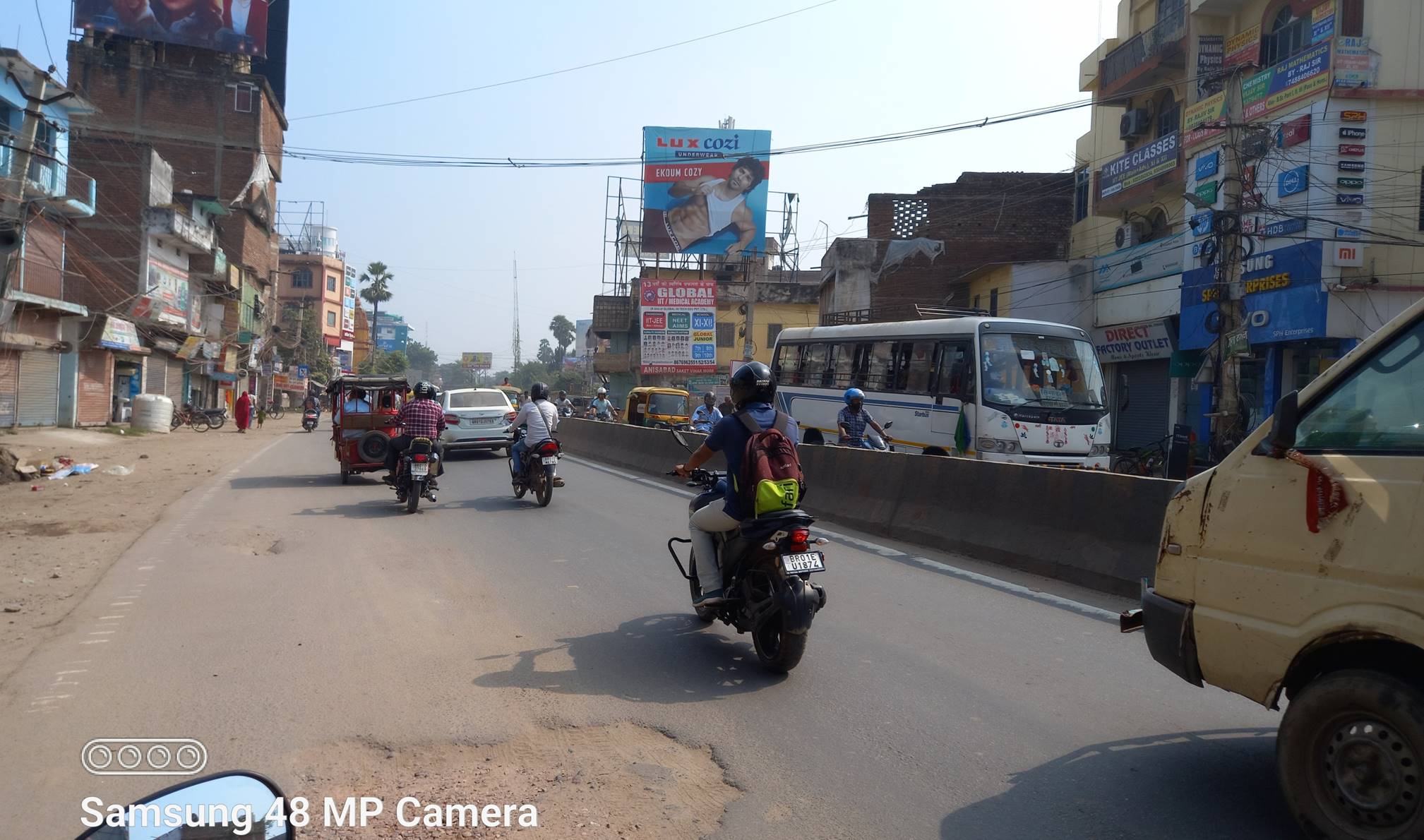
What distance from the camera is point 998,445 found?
15180 millimetres

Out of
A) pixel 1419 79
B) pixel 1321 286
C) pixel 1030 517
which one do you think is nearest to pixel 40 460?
pixel 1030 517

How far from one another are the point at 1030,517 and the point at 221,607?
692 centimetres

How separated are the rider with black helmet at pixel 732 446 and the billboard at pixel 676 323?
128 feet

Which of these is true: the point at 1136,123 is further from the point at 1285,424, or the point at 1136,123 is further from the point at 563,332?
the point at 563,332

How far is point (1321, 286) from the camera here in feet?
66.2

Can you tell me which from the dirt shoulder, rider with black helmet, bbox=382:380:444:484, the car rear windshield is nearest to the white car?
the car rear windshield

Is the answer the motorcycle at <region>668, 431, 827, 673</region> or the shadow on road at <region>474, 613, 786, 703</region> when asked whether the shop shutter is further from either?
the motorcycle at <region>668, 431, 827, 673</region>

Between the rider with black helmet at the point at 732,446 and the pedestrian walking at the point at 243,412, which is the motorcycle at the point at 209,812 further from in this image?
the pedestrian walking at the point at 243,412

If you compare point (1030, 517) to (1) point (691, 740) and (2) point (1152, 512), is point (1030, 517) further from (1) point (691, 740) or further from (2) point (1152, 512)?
(1) point (691, 740)

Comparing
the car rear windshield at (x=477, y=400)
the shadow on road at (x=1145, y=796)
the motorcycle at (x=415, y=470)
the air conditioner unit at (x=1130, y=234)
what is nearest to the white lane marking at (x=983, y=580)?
the shadow on road at (x=1145, y=796)

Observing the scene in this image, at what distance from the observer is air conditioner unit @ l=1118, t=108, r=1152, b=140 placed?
97.6ft

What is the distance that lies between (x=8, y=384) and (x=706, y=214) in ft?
98.9

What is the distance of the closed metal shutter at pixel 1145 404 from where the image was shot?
27.3 m

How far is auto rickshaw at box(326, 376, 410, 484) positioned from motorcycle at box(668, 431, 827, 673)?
11.1 m
